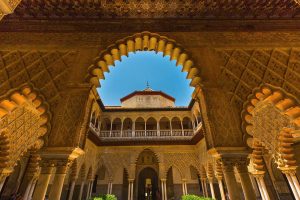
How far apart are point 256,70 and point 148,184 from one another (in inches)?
561

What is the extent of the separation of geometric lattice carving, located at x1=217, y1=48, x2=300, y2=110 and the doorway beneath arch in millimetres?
13124

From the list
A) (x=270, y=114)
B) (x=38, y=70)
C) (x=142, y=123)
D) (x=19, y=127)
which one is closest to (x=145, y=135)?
(x=142, y=123)

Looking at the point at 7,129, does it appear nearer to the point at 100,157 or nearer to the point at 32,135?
the point at 32,135

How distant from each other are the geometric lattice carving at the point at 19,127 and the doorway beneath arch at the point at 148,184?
38.1ft

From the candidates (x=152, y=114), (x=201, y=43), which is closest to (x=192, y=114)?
(x=152, y=114)

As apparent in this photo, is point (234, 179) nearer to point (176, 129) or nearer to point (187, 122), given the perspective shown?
point (176, 129)

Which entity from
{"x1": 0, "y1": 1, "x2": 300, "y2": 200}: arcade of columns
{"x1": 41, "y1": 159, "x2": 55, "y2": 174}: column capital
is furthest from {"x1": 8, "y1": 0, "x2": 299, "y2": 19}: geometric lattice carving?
{"x1": 41, "y1": 159, "x2": 55, "y2": 174}: column capital

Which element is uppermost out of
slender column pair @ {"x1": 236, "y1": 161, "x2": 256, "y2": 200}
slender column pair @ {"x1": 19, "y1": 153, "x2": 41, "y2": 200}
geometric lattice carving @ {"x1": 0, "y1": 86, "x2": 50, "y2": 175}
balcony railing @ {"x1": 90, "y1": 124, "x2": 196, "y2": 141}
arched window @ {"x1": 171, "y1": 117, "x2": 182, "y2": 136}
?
arched window @ {"x1": 171, "y1": 117, "x2": 182, "y2": 136}

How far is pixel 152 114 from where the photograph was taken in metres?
13.4

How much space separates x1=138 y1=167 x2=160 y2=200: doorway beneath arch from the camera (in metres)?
14.9

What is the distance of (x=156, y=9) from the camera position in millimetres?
4148

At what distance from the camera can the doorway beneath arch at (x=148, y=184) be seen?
14930mm

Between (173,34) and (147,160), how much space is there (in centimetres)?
1216

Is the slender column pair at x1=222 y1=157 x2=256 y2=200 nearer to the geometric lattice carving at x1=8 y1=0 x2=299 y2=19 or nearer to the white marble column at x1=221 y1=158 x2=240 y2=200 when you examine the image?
the white marble column at x1=221 y1=158 x2=240 y2=200
